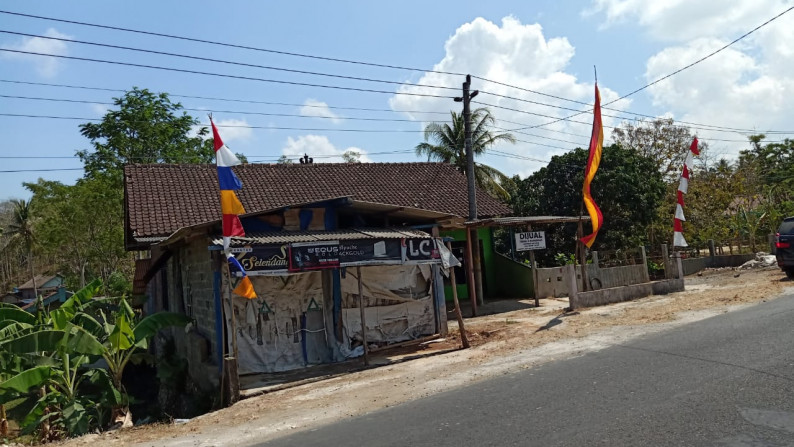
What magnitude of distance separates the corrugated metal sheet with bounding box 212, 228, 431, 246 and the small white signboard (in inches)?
207

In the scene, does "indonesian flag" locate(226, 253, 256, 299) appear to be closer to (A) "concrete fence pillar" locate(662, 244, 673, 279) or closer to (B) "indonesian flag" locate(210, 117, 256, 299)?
(B) "indonesian flag" locate(210, 117, 256, 299)

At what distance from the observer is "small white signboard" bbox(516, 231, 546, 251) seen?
1720cm

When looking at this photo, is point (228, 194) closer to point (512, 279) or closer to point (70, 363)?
point (70, 363)

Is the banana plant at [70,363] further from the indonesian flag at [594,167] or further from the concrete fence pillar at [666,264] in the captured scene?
the concrete fence pillar at [666,264]

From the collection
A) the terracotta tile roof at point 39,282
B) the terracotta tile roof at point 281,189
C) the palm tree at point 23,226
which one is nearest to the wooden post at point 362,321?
the terracotta tile roof at point 281,189

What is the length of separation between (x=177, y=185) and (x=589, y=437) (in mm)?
17762

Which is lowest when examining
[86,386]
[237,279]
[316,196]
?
[86,386]

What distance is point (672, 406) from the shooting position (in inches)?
240

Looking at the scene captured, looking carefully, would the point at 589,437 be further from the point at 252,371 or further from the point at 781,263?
the point at 781,263

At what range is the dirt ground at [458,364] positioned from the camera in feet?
25.9

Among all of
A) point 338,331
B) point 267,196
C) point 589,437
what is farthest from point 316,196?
point 589,437

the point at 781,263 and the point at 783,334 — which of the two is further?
the point at 781,263

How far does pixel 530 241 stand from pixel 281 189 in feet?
29.5

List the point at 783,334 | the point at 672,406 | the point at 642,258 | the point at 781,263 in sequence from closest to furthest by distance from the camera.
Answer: the point at 672,406 → the point at 783,334 → the point at 781,263 → the point at 642,258
